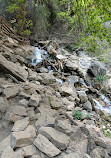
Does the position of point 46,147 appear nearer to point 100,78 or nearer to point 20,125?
point 20,125

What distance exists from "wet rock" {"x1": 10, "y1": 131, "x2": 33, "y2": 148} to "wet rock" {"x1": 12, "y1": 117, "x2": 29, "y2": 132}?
0.18m

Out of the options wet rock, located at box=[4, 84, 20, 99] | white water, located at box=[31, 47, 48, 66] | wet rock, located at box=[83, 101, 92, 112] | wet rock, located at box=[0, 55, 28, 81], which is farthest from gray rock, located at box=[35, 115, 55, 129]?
white water, located at box=[31, 47, 48, 66]

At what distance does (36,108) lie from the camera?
315cm

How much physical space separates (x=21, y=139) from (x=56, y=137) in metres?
0.59

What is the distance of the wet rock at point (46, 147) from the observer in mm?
1848

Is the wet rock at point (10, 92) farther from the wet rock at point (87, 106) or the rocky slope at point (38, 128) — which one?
the wet rock at point (87, 106)

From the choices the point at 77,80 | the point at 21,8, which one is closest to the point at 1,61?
the point at 77,80

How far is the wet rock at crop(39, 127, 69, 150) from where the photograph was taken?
2.01 metres

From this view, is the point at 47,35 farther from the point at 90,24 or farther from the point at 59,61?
the point at 90,24

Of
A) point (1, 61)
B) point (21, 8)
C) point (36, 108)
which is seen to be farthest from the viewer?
point (21, 8)

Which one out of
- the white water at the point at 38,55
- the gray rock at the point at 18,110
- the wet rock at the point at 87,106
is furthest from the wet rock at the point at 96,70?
the gray rock at the point at 18,110

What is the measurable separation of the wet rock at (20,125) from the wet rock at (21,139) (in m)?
0.18

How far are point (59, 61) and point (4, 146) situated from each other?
803 cm

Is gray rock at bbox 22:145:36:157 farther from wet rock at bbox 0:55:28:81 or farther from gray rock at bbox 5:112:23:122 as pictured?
wet rock at bbox 0:55:28:81
